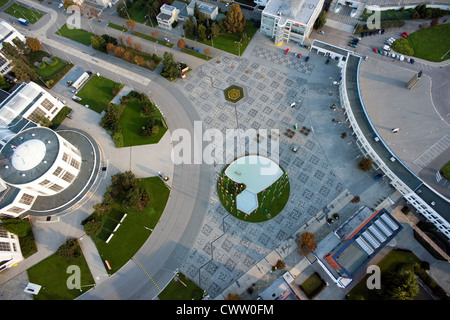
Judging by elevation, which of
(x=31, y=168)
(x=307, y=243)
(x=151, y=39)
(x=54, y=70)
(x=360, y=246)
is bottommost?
(x=360, y=246)

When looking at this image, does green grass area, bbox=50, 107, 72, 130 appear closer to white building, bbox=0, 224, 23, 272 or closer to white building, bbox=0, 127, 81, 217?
white building, bbox=0, 127, 81, 217

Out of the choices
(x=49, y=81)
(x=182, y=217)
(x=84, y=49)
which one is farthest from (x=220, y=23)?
(x=182, y=217)

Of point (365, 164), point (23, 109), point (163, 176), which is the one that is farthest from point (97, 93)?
point (365, 164)

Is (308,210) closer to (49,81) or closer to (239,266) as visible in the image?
(239,266)

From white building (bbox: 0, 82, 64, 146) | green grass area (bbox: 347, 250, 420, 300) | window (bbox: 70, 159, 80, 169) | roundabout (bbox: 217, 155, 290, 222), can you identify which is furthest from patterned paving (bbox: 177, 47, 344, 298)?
white building (bbox: 0, 82, 64, 146)

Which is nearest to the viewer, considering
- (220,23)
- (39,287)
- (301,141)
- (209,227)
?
(39,287)

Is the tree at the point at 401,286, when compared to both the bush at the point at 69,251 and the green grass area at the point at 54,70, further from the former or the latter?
the green grass area at the point at 54,70

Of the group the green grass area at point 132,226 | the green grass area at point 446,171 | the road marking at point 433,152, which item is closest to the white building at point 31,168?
the green grass area at point 132,226

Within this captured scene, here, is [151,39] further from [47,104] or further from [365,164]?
[365,164]
